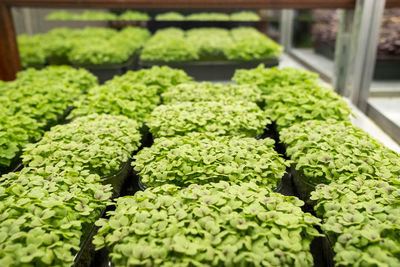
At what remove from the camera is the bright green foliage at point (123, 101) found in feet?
8.30

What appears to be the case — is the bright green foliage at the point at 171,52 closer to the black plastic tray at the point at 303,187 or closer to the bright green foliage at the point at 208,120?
the bright green foliage at the point at 208,120

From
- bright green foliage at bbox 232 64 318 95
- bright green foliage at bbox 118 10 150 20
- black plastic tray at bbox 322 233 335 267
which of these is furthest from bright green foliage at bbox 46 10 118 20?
black plastic tray at bbox 322 233 335 267

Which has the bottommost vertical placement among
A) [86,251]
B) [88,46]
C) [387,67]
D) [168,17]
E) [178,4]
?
[86,251]

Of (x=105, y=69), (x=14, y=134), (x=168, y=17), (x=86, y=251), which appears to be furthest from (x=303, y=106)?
(x=168, y=17)

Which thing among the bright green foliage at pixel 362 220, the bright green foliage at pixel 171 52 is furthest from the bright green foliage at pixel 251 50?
the bright green foliage at pixel 362 220

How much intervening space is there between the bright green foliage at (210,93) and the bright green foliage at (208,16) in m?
2.14

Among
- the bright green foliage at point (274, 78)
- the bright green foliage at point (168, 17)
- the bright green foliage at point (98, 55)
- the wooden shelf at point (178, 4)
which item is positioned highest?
the wooden shelf at point (178, 4)

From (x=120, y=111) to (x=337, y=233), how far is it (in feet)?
5.85

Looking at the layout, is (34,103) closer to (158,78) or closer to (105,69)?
(158,78)

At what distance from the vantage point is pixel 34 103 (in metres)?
2.63

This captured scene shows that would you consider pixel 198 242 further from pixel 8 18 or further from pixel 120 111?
pixel 8 18

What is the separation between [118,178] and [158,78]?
1339 millimetres

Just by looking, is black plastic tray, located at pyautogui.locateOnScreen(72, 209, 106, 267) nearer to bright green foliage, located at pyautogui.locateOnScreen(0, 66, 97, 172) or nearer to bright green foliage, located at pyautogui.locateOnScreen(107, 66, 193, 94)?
bright green foliage, located at pyautogui.locateOnScreen(0, 66, 97, 172)

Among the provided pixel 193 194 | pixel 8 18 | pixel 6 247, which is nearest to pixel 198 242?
pixel 193 194
